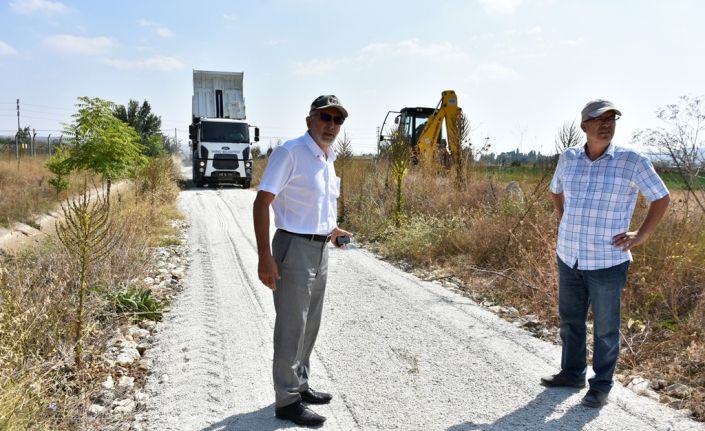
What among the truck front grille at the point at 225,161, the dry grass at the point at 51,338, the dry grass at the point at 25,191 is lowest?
the dry grass at the point at 51,338

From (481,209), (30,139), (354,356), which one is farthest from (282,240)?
(30,139)

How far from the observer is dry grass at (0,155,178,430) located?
3.02 metres

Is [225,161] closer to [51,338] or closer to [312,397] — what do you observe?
[51,338]

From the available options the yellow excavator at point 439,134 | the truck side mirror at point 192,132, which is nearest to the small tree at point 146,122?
the truck side mirror at point 192,132

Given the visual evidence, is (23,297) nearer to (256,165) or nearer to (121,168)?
(121,168)

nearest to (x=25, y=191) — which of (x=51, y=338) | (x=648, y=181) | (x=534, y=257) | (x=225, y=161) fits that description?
(x=225, y=161)

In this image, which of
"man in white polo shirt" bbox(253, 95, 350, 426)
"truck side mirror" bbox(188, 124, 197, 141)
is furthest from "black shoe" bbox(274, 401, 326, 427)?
"truck side mirror" bbox(188, 124, 197, 141)

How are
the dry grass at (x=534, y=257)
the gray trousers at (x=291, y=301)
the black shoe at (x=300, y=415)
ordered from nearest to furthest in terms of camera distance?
1. the gray trousers at (x=291, y=301)
2. the black shoe at (x=300, y=415)
3. the dry grass at (x=534, y=257)

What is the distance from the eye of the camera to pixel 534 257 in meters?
6.89

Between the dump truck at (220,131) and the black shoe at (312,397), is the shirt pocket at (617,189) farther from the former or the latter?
the dump truck at (220,131)

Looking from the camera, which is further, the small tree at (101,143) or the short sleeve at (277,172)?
the small tree at (101,143)

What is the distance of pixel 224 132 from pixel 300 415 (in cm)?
1985

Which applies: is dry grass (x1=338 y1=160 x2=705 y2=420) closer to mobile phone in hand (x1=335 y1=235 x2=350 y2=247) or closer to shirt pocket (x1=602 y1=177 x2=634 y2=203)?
shirt pocket (x1=602 y1=177 x2=634 y2=203)

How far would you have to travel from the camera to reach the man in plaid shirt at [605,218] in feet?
11.4
